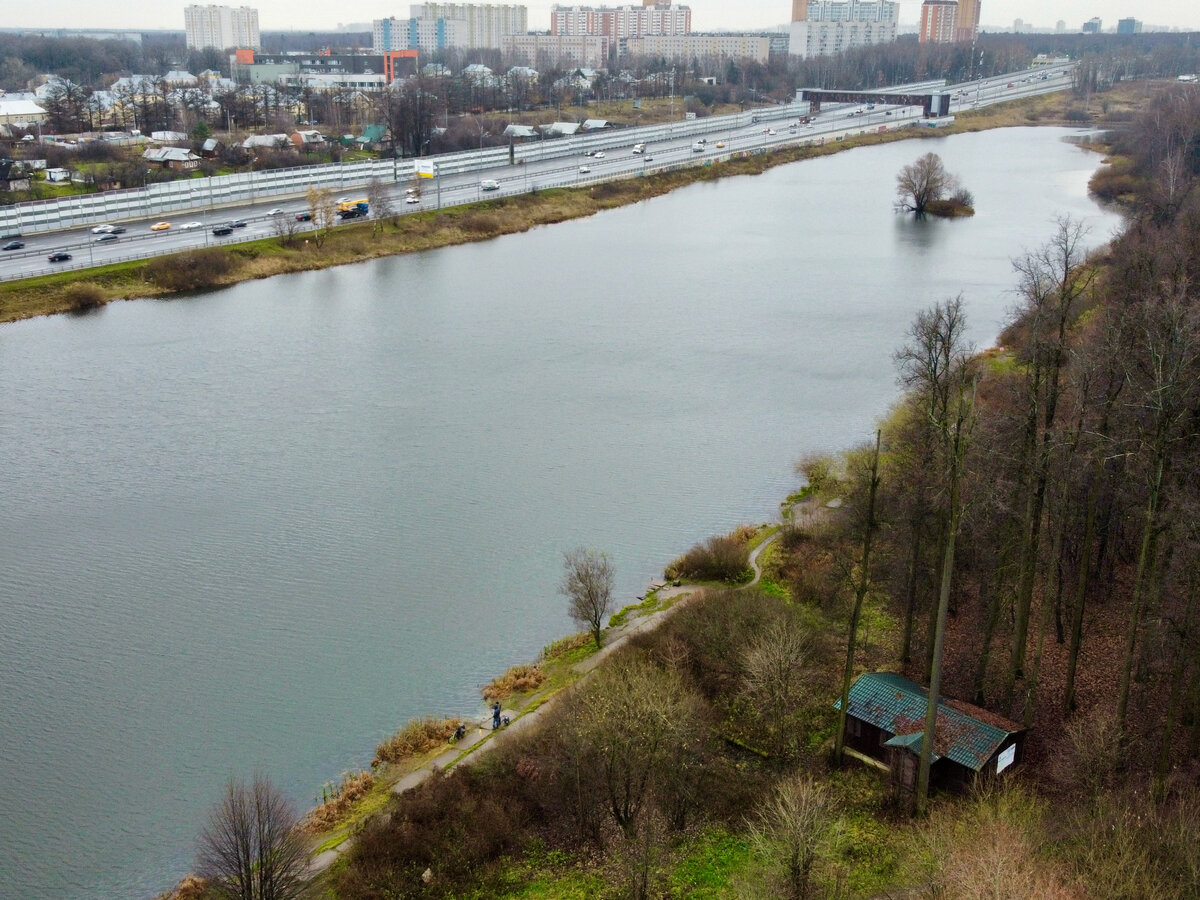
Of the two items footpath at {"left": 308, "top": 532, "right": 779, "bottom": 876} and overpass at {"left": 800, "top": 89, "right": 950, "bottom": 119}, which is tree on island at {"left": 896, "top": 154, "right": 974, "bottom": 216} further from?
overpass at {"left": 800, "top": 89, "right": 950, "bottom": 119}

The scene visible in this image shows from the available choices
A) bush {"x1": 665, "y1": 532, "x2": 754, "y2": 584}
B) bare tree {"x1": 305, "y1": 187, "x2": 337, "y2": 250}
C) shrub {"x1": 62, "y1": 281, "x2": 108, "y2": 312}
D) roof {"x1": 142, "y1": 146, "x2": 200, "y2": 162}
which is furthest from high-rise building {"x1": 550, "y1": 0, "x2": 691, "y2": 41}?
bush {"x1": 665, "y1": 532, "x2": 754, "y2": 584}

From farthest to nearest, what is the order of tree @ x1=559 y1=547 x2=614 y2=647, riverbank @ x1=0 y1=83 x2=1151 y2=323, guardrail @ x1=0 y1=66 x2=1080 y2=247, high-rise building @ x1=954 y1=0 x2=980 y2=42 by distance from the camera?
high-rise building @ x1=954 y1=0 x2=980 y2=42 < guardrail @ x1=0 y1=66 x2=1080 y2=247 < riverbank @ x1=0 y1=83 x2=1151 y2=323 < tree @ x1=559 y1=547 x2=614 y2=647

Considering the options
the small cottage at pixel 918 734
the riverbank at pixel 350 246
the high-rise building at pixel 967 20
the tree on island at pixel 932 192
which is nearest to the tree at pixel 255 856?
the small cottage at pixel 918 734

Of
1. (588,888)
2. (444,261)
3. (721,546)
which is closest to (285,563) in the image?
(721,546)

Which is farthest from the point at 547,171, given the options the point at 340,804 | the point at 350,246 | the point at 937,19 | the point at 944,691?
the point at 937,19

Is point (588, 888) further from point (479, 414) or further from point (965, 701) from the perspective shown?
point (479, 414)

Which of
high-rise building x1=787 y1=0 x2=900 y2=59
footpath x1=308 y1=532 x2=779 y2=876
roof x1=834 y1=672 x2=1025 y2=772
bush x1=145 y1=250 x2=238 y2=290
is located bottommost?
footpath x1=308 y1=532 x2=779 y2=876
